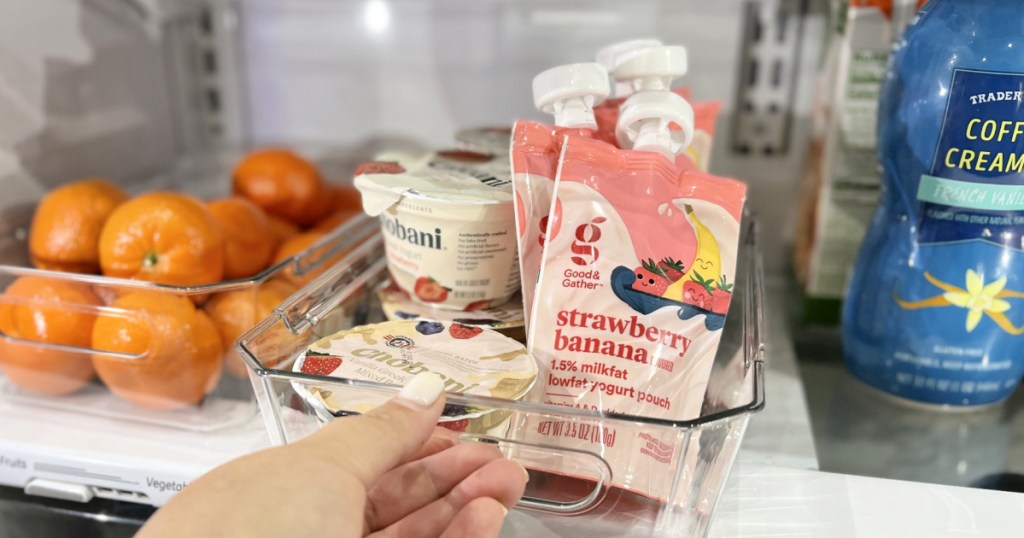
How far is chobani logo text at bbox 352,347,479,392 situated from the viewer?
51 centimetres

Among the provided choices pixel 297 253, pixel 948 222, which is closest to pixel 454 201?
pixel 297 253

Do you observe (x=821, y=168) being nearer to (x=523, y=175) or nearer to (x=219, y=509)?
(x=523, y=175)

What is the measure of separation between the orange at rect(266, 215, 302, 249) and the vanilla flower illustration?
0.69 metres

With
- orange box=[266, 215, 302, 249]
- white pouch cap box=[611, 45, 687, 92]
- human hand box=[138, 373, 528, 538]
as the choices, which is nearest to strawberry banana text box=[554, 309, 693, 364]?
human hand box=[138, 373, 528, 538]

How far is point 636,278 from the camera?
0.56 meters

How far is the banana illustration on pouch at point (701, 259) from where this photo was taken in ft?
1.82

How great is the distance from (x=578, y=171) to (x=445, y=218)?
0.12 metres

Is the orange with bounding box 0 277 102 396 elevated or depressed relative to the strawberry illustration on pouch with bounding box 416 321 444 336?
depressed

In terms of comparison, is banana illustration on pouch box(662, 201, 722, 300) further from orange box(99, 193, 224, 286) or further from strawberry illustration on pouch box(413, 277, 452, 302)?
orange box(99, 193, 224, 286)

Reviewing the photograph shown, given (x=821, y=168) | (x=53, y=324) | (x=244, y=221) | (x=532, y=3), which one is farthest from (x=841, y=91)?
(x=53, y=324)

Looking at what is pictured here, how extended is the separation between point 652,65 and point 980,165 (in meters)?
0.29

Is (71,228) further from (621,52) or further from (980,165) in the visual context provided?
(980,165)

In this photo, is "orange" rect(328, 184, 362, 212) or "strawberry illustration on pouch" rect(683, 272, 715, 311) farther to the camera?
"orange" rect(328, 184, 362, 212)

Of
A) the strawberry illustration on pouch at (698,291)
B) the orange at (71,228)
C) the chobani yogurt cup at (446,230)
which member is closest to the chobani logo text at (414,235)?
the chobani yogurt cup at (446,230)
